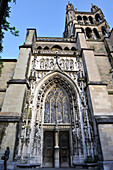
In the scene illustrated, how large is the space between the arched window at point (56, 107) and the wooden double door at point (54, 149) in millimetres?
949

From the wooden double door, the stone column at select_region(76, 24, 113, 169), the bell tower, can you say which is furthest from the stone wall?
the bell tower

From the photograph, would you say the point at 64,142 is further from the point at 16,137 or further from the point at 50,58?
the point at 50,58

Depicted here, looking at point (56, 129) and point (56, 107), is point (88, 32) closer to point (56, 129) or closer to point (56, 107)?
point (56, 107)

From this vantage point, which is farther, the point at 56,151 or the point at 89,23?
the point at 89,23

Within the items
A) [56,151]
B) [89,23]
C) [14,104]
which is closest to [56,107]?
[56,151]

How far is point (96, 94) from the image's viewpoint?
800cm

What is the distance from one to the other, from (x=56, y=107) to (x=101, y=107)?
3.43 meters

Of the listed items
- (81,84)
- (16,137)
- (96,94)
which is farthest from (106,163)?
(81,84)

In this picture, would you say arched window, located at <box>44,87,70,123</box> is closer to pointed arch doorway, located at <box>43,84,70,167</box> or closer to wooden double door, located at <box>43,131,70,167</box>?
pointed arch doorway, located at <box>43,84,70,167</box>

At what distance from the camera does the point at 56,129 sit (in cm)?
812

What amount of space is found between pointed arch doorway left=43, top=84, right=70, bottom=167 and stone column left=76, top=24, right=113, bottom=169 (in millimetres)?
2290

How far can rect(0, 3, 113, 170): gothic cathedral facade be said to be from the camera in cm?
650

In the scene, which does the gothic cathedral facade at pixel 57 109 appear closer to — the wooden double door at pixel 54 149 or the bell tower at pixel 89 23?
the wooden double door at pixel 54 149

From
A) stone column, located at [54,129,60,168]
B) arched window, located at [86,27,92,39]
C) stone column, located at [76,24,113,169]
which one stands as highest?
arched window, located at [86,27,92,39]
